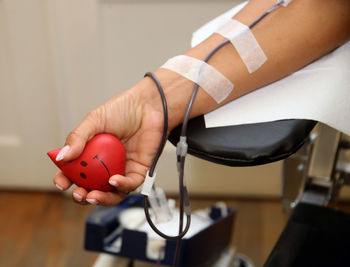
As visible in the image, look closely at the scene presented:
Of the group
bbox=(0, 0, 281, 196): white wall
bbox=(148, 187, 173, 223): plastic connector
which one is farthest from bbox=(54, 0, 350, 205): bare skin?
bbox=(0, 0, 281, 196): white wall

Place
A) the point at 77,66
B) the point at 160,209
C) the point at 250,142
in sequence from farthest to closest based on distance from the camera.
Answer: the point at 77,66, the point at 160,209, the point at 250,142

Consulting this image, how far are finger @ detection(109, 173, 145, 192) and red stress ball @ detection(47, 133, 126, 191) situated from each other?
0.6 inches

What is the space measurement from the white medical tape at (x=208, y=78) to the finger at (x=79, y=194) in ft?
0.74

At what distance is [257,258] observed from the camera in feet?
4.73

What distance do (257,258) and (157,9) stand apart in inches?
34.9

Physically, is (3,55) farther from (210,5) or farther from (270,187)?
(270,187)

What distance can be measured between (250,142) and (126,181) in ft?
0.59

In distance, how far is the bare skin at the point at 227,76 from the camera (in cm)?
64

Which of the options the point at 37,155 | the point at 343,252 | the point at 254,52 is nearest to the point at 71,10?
the point at 37,155

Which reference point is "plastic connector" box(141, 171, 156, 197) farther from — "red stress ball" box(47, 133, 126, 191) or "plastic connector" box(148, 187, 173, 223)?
"plastic connector" box(148, 187, 173, 223)

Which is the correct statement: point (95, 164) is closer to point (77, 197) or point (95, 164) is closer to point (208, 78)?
point (77, 197)

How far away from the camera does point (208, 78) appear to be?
0.65 meters

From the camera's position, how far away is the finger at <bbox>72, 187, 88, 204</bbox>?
601mm


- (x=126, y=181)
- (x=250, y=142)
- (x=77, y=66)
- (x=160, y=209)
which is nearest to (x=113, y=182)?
(x=126, y=181)
